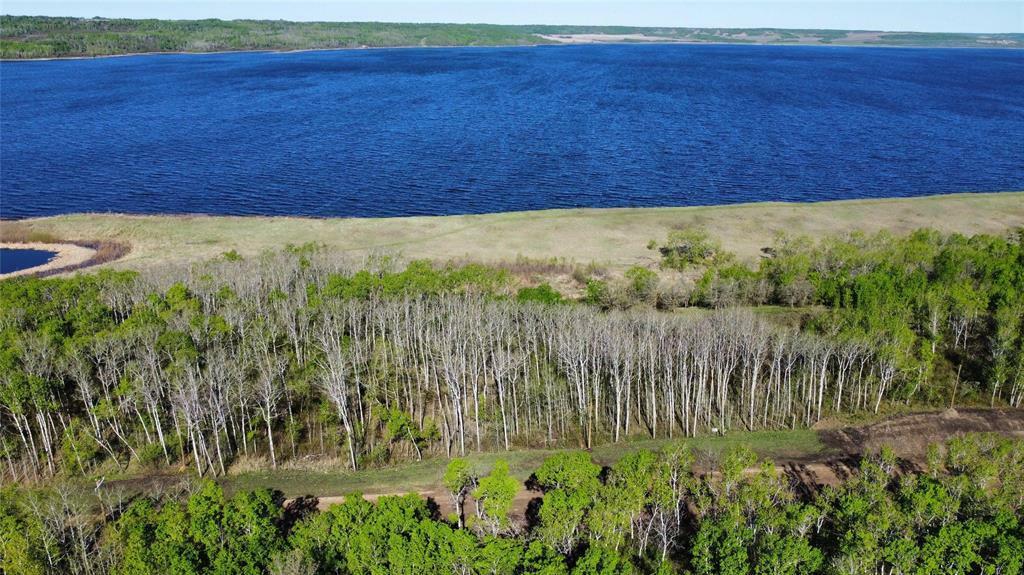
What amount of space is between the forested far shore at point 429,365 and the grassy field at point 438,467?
3158 mm

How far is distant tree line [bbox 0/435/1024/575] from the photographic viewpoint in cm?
3262

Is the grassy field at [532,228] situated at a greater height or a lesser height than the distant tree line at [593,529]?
greater

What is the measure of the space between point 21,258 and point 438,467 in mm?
76839

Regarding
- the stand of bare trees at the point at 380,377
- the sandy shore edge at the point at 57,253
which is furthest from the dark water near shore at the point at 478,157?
the stand of bare trees at the point at 380,377

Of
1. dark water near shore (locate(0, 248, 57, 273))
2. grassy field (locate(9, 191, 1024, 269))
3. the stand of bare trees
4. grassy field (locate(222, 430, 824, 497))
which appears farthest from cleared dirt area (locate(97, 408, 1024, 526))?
dark water near shore (locate(0, 248, 57, 273))

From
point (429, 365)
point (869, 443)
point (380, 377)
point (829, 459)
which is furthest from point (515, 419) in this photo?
point (869, 443)

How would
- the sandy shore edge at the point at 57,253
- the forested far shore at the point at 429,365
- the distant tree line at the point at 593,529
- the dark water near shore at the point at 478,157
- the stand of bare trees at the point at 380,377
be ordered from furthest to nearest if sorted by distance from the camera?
the dark water near shore at the point at 478,157
the sandy shore edge at the point at 57,253
the forested far shore at the point at 429,365
the stand of bare trees at the point at 380,377
the distant tree line at the point at 593,529

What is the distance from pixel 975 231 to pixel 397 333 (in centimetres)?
8591

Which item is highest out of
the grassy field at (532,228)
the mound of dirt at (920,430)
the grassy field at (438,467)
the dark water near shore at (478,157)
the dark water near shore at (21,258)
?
the dark water near shore at (478,157)

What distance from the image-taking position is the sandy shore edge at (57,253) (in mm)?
86625

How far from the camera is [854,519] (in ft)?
116

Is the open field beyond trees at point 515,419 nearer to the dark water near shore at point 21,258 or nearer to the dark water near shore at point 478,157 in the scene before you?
the dark water near shore at point 21,258

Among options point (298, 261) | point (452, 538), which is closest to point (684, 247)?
point (298, 261)

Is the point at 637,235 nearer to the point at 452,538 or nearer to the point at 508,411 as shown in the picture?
the point at 508,411
